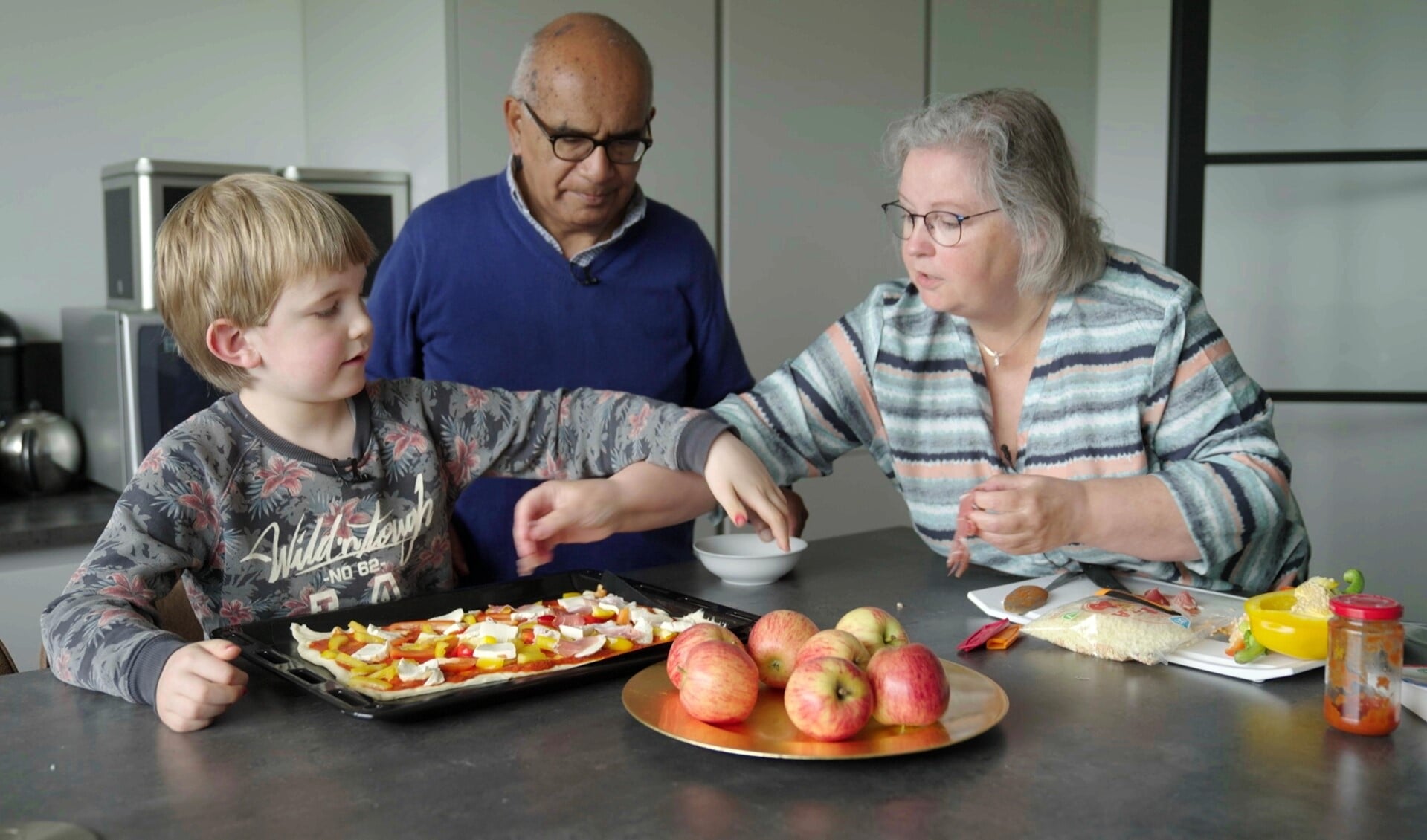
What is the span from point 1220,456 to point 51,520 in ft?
7.27

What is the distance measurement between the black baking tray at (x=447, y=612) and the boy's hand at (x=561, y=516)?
0.04 m

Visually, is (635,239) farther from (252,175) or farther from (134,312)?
(134,312)

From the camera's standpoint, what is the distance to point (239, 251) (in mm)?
1533

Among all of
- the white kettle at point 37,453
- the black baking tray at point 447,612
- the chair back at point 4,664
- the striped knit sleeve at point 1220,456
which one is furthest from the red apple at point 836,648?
the white kettle at point 37,453

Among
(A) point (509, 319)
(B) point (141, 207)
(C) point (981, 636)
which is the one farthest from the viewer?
(B) point (141, 207)

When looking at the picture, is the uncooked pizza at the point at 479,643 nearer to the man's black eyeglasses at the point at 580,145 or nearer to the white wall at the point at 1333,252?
the man's black eyeglasses at the point at 580,145

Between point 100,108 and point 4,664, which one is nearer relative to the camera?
point 4,664

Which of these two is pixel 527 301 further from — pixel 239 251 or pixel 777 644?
pixel 777 644

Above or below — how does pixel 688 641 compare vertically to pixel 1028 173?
below

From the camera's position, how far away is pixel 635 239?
223 cm

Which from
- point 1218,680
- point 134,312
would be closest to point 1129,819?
point 1218,680

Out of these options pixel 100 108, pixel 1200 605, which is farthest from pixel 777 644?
pixel 100 108

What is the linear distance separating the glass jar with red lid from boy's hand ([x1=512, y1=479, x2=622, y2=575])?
91 centimetres

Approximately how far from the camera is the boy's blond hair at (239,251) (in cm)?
154
